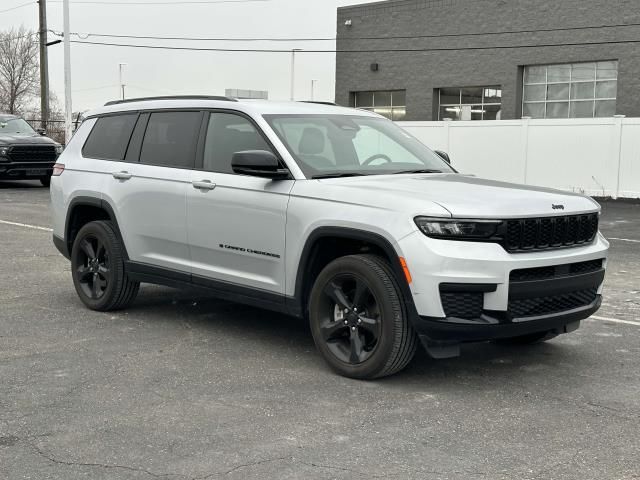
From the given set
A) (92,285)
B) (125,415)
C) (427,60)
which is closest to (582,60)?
(427,60)

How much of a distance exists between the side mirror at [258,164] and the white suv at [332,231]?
0.4 inches

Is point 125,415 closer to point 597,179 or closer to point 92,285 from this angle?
point 92,285

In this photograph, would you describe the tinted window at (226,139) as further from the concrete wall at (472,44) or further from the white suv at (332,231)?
the concrete wall at (472,44)

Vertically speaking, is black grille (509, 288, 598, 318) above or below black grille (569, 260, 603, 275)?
below

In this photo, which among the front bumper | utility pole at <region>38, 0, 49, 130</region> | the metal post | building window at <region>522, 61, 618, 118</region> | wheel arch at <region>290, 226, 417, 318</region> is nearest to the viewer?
the front bumper

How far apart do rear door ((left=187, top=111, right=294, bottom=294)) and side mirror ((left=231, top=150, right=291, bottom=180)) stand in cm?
11

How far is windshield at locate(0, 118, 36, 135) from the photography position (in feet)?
74.9

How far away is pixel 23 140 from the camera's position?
21.9 metres

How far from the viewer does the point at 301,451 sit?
13.7ft

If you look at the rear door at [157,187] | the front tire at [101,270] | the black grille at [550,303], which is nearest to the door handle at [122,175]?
the rear door at [157,187]

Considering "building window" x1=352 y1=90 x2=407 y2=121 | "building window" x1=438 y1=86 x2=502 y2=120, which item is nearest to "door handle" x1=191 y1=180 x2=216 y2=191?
"building window" x1=438 y1=86 x2=502 y2=120

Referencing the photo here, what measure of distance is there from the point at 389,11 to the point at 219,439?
36.8 m

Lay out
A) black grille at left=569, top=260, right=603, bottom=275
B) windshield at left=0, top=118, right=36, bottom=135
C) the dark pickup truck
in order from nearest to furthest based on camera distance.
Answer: black grille at left=569, top=260, right=603, bottom=275 → the dark pickup truck → windshield at left=0, top=118, right=36, bottom=135

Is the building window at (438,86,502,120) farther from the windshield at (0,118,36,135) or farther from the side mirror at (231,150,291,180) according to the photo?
the side mirror at (231,150,291,180)
